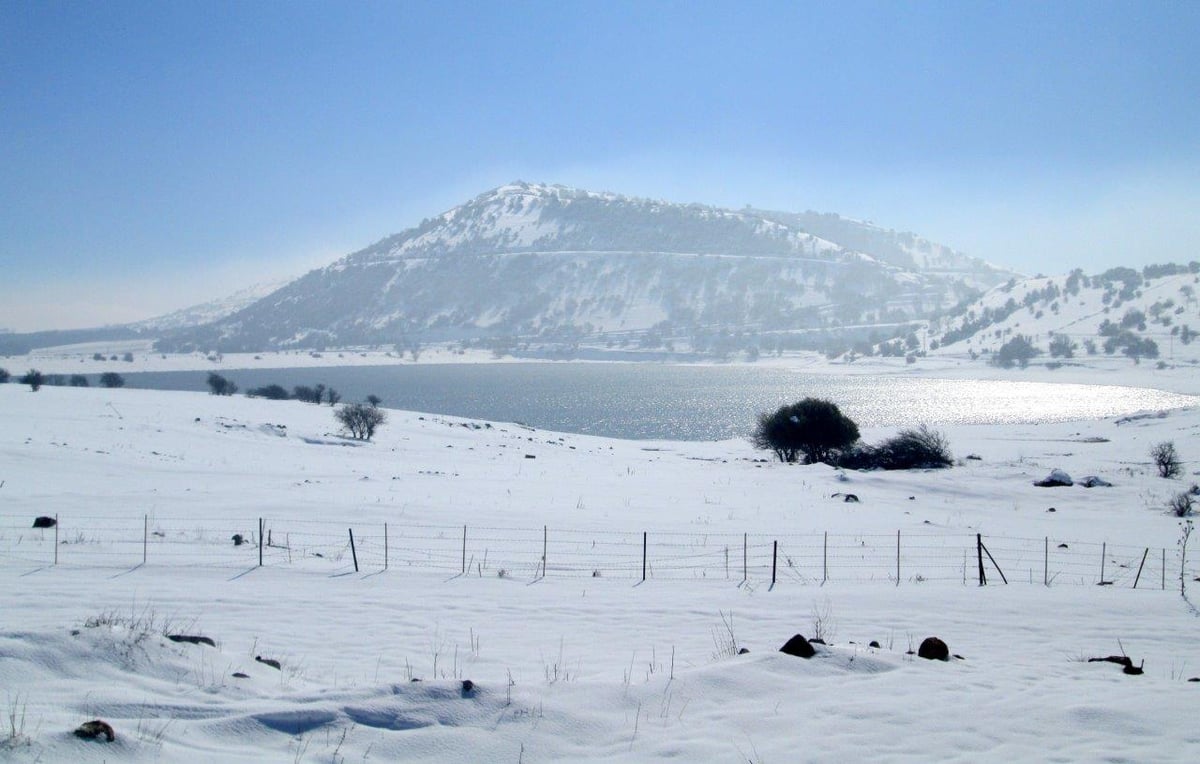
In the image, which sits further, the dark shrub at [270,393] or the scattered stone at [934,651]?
the dark shrub at [270,393]

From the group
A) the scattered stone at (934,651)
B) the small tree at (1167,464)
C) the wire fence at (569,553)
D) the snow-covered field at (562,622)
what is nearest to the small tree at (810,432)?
the small tree at (1167,464)

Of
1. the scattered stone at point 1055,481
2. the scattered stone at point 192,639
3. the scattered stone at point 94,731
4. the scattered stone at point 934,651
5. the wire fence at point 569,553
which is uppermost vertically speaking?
the scattered stone at point 94,731

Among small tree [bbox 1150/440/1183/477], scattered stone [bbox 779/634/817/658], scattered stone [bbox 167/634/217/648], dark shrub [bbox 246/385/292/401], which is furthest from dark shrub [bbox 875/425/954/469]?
dark shrub [bbox 246/385/292/401]

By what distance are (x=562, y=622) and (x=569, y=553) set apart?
6291 millimetres

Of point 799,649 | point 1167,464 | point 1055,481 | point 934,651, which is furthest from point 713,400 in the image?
point 799,649

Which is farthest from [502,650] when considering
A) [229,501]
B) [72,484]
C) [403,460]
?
[403,460]

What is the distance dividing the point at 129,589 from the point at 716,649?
9165mm

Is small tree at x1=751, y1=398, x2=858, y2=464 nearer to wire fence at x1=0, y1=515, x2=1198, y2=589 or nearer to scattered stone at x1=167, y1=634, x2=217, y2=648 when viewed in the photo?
wire fence at x1=0, y1=515, x2=1198, y2=589

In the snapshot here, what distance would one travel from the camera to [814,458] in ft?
169

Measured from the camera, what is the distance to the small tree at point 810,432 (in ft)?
168

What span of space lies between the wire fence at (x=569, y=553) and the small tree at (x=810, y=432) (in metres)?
28.7

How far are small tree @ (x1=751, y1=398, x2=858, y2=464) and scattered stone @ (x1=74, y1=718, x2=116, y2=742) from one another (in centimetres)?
4813

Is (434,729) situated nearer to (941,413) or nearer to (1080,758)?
(1080,758)

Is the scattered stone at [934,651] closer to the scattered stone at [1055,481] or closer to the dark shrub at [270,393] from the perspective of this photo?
the scattered stone at [1055,481]
